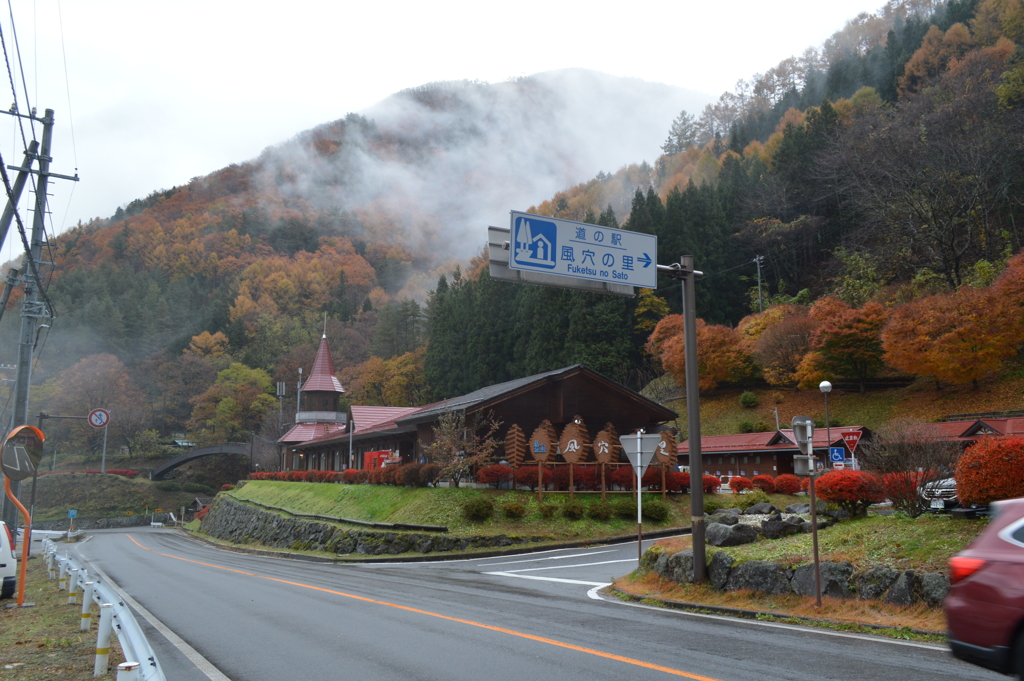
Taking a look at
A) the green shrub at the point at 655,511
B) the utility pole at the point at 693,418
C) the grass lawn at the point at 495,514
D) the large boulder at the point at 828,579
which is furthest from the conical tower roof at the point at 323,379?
the large boulder at the point at 828,579

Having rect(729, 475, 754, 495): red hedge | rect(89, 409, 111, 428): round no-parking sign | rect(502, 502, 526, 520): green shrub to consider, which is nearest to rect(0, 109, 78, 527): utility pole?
rect(89, 409, 111, 428): round no-parking sign

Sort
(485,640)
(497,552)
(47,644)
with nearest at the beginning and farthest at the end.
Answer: (485,640)
(47,644)
(497,552)

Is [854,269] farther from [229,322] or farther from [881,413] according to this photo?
[229,322]

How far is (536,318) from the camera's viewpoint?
2329 inches

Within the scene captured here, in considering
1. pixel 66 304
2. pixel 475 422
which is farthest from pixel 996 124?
pixel 66 304

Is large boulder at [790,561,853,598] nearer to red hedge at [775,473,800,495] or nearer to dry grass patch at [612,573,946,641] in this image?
dry grass patch at [612,573,946,641]

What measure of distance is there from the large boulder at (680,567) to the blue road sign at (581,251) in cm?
494

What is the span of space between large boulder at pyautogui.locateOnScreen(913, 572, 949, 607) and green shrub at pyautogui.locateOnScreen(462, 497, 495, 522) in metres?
17.0

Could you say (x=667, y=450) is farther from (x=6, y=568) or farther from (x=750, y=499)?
(x=6, y=568)

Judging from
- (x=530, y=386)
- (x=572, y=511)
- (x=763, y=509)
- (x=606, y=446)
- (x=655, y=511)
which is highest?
(x=530, y=386)

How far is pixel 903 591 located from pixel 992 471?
7.20ft

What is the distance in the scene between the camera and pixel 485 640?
26.1 feet

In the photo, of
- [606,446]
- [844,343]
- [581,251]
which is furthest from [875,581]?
[844,343]

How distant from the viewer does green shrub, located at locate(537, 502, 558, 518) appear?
24703mm
